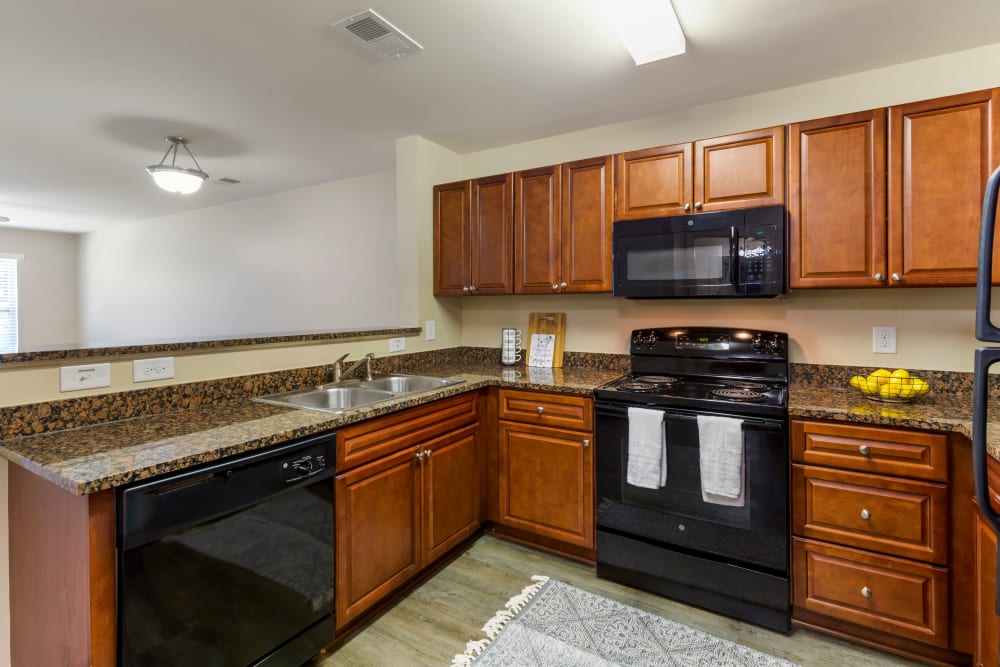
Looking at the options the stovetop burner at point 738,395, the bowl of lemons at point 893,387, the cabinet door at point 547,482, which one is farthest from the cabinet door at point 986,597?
the cabinet door at point 547,482

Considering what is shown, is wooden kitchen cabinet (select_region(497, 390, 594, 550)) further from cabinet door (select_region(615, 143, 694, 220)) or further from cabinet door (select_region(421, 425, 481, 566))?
cabinet door (select_region(615, 143, 694, 220))

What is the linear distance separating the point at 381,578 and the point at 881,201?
2555mm

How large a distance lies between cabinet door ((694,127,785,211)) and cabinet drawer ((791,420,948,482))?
103 centimetres

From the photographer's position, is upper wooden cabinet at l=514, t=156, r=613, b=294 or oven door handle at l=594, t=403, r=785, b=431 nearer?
oven door handle at l=594, t=403, r=785, b=431

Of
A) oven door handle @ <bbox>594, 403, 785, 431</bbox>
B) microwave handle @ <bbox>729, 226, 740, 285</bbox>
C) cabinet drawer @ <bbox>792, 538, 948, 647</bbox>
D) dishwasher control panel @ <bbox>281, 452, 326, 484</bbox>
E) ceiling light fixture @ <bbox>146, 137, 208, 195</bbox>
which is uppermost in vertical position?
ceiling light fixture @ <bbox>146, 137, 208, 195</bbox>

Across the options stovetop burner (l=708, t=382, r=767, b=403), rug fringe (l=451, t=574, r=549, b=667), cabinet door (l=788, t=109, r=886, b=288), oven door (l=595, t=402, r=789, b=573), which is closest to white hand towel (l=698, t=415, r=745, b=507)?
oven door (l=595, t=402, r=789, b=573)

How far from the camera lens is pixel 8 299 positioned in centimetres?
662

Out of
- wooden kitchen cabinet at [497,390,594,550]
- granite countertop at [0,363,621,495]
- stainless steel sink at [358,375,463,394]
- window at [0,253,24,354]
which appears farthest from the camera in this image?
window at [0,253,24,354]

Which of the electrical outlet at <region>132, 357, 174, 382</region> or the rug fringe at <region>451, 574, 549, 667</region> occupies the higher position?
the electrical outlet at <region>132, 357, 174, 382</region>

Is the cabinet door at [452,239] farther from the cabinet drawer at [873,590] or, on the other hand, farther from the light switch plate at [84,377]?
the cabinet drawer at [873,590]

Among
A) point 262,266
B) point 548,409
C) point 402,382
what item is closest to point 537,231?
point 548,409

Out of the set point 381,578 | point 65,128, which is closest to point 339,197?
point 65,128

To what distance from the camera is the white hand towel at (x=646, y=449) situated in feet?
6.74

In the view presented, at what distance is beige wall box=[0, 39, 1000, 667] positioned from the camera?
6.71ft
